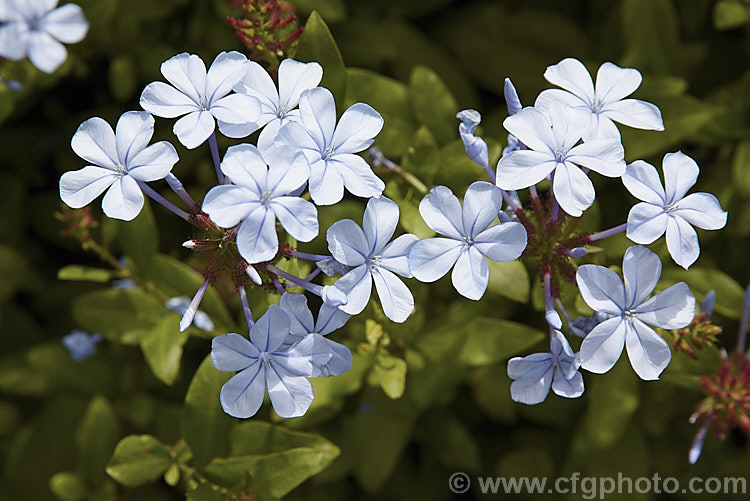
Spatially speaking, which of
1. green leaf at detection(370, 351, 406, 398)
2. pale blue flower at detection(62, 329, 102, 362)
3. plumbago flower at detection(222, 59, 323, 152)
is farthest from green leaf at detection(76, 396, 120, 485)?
plumbago flower at detection(222, 59, 323, 152)

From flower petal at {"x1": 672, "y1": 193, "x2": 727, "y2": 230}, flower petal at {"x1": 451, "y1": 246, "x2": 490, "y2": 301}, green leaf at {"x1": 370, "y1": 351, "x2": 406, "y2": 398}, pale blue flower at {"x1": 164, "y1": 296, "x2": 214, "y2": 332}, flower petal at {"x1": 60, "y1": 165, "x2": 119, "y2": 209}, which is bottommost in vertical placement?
pale blue flower at {"x1": 164, "y1": 296, "x2": 214, "y2": 332}

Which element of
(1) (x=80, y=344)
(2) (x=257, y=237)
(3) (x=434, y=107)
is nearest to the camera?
(2) (x=257, y=237)

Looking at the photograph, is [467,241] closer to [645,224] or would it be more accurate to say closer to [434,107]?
[645,224]

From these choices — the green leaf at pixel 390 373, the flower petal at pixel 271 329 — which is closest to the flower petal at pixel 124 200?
the flower petal at pixel 271 329

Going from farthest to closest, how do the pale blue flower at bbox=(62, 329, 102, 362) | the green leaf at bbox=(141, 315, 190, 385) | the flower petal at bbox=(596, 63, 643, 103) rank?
the pale blue flower at bbox=(62, 329, 102, 362) → the green leaf at bbox=(141, 315, 190, 385) → the flower petal at bbox=(596, 63, 643, 103)

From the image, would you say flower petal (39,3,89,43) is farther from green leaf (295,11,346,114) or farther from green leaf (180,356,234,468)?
green leaf (180,356,234,468)

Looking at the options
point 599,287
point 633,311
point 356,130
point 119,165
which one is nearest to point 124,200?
point 119,165
